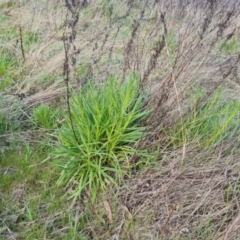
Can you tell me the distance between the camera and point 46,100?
297cm

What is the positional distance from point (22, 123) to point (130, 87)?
95 cm

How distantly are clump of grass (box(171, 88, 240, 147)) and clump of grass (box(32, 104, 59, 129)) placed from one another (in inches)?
35.5

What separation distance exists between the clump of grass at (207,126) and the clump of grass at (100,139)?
26cm

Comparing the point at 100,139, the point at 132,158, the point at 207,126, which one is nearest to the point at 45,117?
the point at 100,139

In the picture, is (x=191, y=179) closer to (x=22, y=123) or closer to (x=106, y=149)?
(x=106, y=149)

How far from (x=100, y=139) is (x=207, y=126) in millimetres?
683

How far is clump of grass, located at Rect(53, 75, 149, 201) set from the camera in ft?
7.47

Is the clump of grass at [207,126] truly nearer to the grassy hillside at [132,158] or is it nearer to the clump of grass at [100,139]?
the grassy hillside at [132,158]

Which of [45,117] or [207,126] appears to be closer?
[207,126]

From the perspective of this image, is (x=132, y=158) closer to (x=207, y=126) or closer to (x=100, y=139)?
(x=100, y=139)

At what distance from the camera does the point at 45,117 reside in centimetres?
273

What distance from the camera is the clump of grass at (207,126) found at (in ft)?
7.61

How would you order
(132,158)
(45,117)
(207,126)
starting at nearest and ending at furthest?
(132,158), (207,126), (45,117)

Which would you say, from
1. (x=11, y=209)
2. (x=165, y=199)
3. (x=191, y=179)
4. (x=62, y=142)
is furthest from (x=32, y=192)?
(x=191, y=179)
